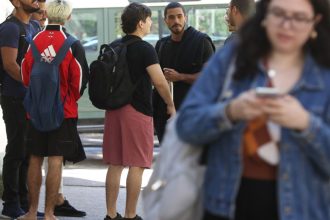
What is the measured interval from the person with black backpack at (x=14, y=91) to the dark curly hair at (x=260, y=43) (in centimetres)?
374

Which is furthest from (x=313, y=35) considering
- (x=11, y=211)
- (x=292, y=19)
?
(x=11, y=211)

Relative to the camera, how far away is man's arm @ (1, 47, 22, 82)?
655 cm

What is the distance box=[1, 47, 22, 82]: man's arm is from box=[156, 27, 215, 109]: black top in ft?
4.30

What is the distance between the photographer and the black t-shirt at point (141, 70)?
6441mm

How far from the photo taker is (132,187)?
6.68 metres

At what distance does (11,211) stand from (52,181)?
645 millimetres

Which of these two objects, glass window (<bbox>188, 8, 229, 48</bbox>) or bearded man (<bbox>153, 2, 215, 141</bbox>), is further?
glass window (<bbox>188, 8, 229, 48</bbox>)

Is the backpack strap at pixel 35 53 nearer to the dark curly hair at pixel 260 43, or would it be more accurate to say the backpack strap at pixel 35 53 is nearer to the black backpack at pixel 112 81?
the black backpack at pixel 112 81

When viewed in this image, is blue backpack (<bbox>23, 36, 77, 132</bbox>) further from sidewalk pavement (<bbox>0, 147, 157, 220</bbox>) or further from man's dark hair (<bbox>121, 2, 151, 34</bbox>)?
sidewalk pavement (<bbox>0, 147, 157, 220</bbox>)

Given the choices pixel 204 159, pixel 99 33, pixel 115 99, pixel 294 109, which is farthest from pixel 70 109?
pixel 99 33

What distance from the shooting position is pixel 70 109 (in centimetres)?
630

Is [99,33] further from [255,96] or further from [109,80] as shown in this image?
[255,96]

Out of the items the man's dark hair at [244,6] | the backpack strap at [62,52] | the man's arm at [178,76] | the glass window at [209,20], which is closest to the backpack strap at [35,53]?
the backpack strap at [62,52]

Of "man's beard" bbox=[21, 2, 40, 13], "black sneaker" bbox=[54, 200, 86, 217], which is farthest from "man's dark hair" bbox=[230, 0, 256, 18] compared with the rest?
"black sneaker" bbox=[54, 200, 86, 217]
